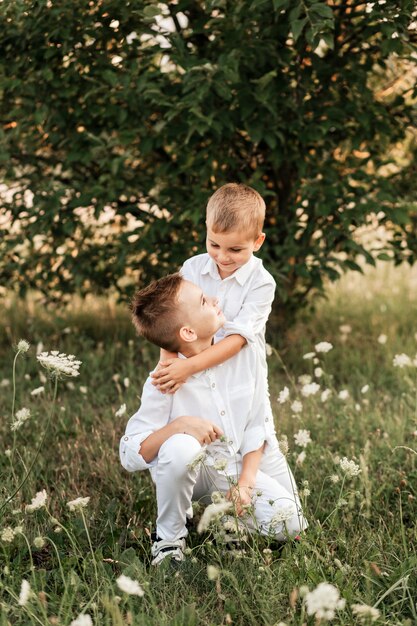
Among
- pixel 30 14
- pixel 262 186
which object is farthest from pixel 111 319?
pixel 30 14

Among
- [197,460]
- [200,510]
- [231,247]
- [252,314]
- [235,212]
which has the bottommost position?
[200,510]

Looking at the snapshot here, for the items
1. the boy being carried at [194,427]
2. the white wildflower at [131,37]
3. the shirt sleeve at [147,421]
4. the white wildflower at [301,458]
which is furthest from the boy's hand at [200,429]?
the white wildflower at [131,37]

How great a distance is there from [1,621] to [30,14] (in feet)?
9.67

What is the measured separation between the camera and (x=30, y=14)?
12.7ft

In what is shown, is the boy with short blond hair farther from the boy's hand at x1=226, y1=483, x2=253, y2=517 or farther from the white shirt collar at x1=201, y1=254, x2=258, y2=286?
the boy's hand at x1=226, y1=483, x2=253, y2=517

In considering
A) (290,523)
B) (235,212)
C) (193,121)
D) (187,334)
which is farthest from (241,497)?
(193,121)

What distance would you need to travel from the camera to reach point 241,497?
246cm

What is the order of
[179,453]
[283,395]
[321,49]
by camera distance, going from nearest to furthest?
[179,453], [283,395], [321,49]

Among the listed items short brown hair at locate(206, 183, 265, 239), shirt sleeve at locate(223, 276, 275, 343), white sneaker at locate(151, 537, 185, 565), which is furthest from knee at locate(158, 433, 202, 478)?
short brown hair at locate(206, 183, 265, 239)

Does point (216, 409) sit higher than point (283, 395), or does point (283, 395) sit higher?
point (216, 409)

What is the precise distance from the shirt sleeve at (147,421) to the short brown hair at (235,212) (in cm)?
58

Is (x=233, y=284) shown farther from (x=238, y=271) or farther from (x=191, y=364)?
(x=191, y=364)

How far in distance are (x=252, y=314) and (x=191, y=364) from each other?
292 mm

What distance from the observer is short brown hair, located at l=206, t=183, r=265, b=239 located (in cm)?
253
